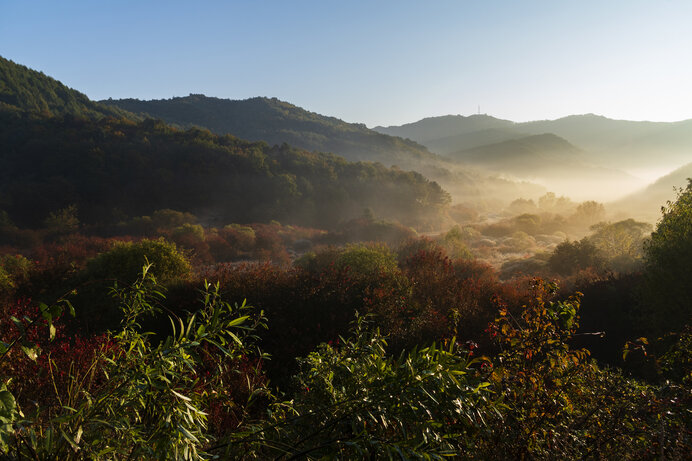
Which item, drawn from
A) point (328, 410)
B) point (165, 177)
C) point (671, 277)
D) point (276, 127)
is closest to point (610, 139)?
point (276, 127)

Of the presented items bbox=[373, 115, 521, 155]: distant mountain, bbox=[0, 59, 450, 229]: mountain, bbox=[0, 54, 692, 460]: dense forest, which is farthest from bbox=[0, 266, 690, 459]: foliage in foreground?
bbox=[373, 115, 521, 155]: distant mountain

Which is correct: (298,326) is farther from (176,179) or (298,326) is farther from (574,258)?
(176,179)

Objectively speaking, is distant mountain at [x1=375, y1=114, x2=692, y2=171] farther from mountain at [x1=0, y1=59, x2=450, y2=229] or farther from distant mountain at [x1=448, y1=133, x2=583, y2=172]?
mountain at [x1=0, y1=59, x2=450, y2=229]

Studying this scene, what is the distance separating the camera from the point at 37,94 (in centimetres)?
3981

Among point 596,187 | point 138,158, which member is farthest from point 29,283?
point 596,187

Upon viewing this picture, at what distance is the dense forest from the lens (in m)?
1.71

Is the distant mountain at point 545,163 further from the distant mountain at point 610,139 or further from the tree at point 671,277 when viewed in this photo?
the tree at point 671,277

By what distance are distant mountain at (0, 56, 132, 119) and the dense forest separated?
29.6 feet

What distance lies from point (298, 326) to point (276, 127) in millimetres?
91692

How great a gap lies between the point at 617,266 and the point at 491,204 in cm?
3570

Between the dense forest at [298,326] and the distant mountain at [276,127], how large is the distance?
50.8 metres

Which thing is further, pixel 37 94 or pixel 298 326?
pixel 37 94

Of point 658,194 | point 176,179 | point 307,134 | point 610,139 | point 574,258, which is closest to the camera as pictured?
point 574,258

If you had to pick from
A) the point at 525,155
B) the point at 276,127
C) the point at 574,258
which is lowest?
the point at 574,258
